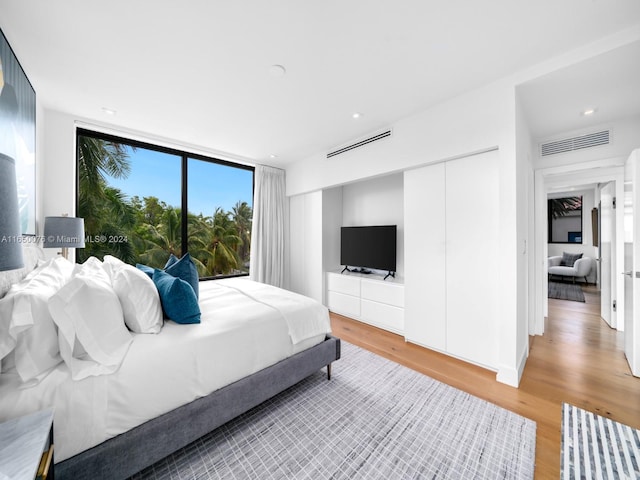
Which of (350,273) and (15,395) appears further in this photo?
(350,273)

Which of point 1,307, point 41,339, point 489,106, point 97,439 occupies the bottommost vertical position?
point 97,439

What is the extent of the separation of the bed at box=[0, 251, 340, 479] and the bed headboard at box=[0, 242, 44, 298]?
19 centimetres

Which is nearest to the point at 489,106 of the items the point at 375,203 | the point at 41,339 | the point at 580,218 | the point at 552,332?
the point at 375,203

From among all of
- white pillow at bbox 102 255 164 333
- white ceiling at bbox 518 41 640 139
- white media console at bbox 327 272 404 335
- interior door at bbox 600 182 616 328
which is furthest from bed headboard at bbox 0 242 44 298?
interior door at bbox 600 182 616 328

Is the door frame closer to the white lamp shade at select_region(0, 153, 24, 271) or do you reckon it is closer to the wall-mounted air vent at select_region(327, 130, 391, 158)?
the wall-mounted air vent at select_region(327, 130, 391, 158)

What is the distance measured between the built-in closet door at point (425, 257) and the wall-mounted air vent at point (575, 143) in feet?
5.50

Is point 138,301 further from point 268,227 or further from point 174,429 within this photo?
point 268,227

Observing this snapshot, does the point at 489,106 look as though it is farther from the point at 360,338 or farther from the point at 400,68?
the point at 360,338

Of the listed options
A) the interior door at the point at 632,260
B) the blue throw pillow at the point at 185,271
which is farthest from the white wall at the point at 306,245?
the interior door at the point at 632,260

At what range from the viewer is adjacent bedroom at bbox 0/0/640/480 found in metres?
1.28

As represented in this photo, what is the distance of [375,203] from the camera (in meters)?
4.02

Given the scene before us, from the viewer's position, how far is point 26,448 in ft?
2.62

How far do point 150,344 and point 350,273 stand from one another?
305 centimetres

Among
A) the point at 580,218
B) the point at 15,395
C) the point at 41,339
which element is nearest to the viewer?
the point at 15,395
